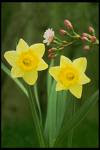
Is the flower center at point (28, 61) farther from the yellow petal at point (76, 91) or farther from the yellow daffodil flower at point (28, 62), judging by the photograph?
the yellow petal at point (76, 91)

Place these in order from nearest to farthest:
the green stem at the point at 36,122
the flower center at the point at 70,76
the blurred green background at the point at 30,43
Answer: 1. the flower center at the point at 70,76
2. the green stem at the point at 36,122
3. the blurred green background at the point at 30,43

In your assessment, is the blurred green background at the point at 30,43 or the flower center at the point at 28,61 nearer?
the flower center at the point at 28,61

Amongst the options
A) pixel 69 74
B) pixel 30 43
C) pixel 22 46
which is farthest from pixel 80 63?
pixel 30 43

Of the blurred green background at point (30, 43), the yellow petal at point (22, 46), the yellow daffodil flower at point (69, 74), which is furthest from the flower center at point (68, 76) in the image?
the blurred green background at point (30, 43)

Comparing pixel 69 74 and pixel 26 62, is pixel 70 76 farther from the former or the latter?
pixel 26 62

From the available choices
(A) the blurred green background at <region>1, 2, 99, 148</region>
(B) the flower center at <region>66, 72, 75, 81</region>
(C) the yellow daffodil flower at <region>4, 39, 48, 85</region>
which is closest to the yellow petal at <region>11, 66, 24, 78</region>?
(C) the yellow daffodil flower at <region>4, 39, 48, 85</region>

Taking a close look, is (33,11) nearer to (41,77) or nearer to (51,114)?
(41,77)

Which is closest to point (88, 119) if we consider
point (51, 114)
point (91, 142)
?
point (91, 142)

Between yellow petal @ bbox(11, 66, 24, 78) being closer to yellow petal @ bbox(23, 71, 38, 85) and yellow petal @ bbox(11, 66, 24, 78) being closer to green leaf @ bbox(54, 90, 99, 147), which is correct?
yellow petal @ bbox(23, 71, 38, 85)
